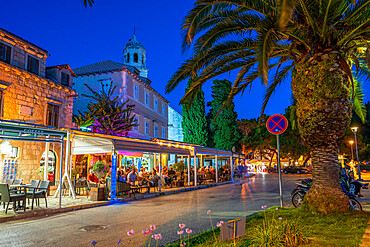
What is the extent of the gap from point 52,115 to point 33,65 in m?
3.37

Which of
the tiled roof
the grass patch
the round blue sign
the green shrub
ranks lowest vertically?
the grass patch

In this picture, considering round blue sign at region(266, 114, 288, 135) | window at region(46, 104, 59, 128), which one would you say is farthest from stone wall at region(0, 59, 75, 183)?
round blue sign at region(266, 114, 288, 135)

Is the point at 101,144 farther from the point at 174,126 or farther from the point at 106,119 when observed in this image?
the point at 174,126

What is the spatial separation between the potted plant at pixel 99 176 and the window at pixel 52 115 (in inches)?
203

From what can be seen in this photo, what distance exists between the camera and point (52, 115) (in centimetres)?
1898

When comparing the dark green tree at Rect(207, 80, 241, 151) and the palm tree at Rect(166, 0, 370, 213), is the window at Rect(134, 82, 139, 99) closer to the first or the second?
the dark green tree at Rect(207, 80, 241, 151)

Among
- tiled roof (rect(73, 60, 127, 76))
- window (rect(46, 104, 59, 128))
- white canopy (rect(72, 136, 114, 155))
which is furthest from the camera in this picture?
tiled roof (rect(73, 60, 127, 76))

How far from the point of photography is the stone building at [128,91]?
87.8 ft

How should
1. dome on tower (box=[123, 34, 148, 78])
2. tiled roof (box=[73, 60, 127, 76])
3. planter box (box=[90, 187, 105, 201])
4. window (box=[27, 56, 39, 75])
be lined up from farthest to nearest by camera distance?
dome on tower (box=[123, 34, 148, 78]), tiled roof (box=[73, 60, 127, 76]), window (box=[27, 56, 39, 75]), planter box (box=[90, 187, 105, 201])

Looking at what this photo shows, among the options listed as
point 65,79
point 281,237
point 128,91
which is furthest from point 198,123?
point 281,237

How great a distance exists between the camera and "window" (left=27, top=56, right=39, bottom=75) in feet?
57.4

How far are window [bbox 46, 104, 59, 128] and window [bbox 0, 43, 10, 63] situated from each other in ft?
13.1

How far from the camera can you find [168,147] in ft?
64.2

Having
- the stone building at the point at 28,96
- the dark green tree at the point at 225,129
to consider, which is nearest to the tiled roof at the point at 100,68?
the stone building at the point at 28,96
